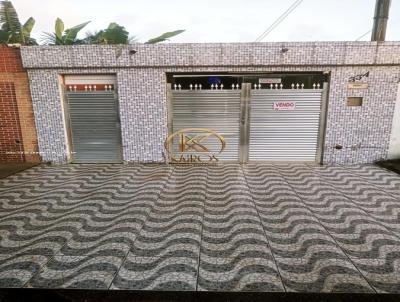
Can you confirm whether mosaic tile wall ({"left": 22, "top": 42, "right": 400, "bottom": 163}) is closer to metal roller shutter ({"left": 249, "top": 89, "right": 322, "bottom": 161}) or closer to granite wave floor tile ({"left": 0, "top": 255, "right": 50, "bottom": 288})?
metal roller shutter ({"left": 249, "top": 89, "right": 322, "bottom": 161})

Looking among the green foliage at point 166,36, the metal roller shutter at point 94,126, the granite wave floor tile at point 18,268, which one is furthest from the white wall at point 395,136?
the granite wave floor tile at point 18,268

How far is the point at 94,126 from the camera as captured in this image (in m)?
8.29

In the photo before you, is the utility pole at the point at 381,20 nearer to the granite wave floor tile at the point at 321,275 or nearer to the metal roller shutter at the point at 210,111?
the metal roller shutter at the point at 210,111

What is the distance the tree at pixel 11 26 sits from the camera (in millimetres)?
9859

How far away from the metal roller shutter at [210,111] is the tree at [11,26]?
6896 mm

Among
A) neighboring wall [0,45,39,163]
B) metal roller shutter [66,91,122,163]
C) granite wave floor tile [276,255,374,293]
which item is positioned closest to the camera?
granite wave floor tile [276,255,374,293]

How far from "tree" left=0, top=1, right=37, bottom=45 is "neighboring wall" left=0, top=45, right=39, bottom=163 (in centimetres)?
274

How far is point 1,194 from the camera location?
5906 millimetres

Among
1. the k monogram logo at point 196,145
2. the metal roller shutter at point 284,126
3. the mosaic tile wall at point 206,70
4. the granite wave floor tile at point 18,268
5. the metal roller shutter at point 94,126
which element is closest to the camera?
the granite wave floor tile at point 18,268

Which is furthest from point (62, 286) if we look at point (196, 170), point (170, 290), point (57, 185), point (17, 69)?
point (17, 69)

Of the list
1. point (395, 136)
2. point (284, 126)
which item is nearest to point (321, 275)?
point (284, 126)

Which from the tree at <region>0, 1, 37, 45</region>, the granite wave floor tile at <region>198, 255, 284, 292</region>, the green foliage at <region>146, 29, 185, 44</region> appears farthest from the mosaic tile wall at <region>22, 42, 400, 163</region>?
the granite wave floor tile at <region>198, 255, 284, 292</region>

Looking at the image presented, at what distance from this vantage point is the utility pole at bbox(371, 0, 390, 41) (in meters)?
8.01

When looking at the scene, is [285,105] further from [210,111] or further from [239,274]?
→ [239,274]
